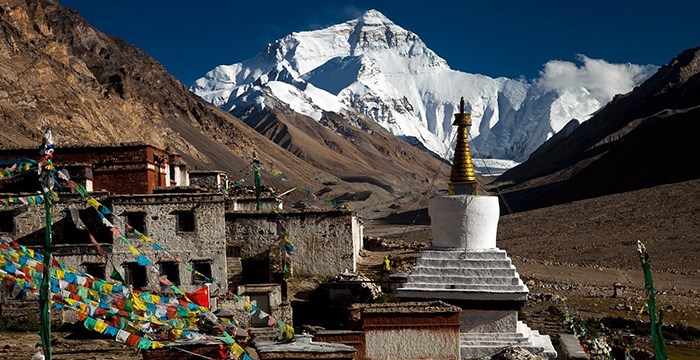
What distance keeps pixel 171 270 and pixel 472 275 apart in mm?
10433

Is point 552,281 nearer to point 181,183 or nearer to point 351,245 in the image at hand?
point 351,245

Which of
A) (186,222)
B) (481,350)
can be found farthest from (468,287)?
(186,222)

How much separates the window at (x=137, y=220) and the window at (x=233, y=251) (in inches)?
136

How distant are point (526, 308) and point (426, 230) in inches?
1637

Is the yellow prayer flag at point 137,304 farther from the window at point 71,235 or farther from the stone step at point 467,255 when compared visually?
the window at point 71,235

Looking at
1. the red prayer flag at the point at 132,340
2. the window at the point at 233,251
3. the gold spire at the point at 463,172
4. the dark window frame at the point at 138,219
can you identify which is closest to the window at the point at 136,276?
the dark window frame at the point at 138,219

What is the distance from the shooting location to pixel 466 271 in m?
15.2

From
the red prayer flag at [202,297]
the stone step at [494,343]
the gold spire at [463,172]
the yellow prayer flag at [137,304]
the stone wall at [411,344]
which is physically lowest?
Answer: the stone step at [494,343]

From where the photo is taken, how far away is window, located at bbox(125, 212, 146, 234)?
2230cm

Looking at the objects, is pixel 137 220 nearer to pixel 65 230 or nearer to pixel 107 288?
pixel 65 230

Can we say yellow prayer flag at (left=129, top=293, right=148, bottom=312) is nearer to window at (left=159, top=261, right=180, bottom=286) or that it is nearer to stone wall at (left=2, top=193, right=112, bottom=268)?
stone wall at (left=2, top=193, right=112, bottom=268)

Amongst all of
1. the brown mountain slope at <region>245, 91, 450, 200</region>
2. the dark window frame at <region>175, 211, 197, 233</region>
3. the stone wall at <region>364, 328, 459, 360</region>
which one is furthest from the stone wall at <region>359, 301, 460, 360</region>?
the brown mountain slope at <region>245, 91, 450, 200</region>

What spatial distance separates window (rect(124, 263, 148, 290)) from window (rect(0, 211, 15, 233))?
3.51 metres

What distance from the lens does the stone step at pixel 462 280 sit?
1494 cm
